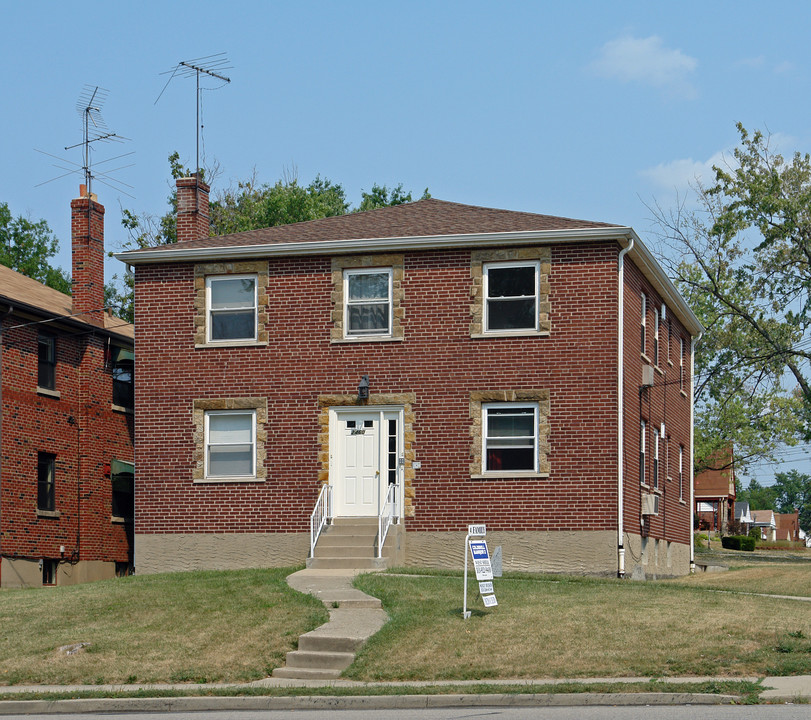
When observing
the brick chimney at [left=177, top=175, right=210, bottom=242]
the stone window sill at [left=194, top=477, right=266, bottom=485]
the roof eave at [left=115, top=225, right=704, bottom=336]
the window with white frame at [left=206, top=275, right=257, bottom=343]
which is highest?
the brick chimney at [left=177, top=175, right=210, bottom=242]

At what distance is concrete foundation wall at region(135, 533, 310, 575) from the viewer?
24.5m

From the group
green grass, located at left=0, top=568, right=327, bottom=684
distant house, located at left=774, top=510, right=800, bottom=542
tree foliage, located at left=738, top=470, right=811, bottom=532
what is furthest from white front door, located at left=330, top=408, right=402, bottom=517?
tree foliage, located at left=738, top=470, right=811, bottom=532

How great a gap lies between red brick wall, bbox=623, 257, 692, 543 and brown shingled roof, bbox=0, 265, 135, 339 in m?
12.9

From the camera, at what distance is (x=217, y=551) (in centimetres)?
2494

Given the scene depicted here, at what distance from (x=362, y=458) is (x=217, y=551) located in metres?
3.57

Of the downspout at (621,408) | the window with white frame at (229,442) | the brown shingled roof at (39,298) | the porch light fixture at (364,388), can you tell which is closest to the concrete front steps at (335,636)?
the porch light fixture at (364,388)

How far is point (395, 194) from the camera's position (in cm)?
5559

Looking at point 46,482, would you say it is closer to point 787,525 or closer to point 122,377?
point 122,377

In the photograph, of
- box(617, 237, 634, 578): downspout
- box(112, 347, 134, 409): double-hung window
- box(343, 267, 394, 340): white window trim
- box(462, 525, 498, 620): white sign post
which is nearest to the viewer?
box(462, 525, 498, 620): white sign post

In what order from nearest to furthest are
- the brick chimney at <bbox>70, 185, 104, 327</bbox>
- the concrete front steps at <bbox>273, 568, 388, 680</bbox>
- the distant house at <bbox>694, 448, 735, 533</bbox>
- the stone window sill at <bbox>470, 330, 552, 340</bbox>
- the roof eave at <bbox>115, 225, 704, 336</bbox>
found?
the concrete front steps at <bbox>273, 568, 388, 680</bbox> → the roof eave at <bbox>115, 225, 704, 336</bbox> → the stone window sill at <bbox>470, 330, 552, 340</bbox> → the brick chimney at <bbox>70, 185, 104, 327</bbox> → the distant house at <bbox>694, 448, 735, 533</bbox>

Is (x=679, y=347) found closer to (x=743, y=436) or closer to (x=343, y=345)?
(x=343, y=345)

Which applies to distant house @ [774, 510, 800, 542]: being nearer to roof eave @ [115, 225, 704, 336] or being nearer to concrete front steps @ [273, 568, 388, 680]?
roof eave @ [115, 225, 704, 336]

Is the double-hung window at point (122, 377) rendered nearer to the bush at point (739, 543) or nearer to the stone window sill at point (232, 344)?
the stone window sill at point (232, 344)

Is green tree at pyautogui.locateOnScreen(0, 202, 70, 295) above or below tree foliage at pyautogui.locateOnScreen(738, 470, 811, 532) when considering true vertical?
above
